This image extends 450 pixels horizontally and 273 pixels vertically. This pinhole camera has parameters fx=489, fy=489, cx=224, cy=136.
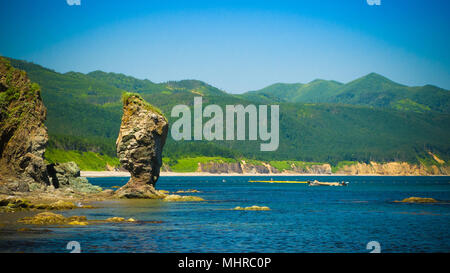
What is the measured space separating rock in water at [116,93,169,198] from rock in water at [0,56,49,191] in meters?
15.2

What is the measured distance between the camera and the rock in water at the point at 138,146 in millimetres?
95812

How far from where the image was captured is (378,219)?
219ft

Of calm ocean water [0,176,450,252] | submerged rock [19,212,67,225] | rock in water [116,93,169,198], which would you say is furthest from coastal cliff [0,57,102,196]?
submerged rock [19,212,67,225]

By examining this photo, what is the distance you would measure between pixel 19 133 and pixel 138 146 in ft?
73.0

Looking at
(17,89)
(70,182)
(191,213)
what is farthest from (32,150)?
(191,213)

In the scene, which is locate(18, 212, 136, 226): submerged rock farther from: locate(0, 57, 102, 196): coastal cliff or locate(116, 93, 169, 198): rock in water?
locate(116, 93, 169, 198): rock in water

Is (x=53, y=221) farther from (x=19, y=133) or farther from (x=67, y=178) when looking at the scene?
(x=67, y=178)

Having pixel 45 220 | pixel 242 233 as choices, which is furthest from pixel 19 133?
pixel 242 233

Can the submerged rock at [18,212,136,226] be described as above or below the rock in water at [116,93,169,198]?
below

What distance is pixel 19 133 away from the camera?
8394 cm

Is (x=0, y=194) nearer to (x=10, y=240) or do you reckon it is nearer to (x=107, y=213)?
(x=107, y=213)

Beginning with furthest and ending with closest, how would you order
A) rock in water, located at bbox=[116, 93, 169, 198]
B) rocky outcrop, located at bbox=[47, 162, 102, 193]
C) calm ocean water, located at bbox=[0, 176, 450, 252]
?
1. rocky outcrop, located at bbox=[47, 162, 102, 193]
2. rock in water, located at bbox=[116, 93, 169, 198]
3. calm ocean water, located at bbox=[0, 176, 450, 252]

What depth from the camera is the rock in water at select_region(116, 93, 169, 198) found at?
314ft
